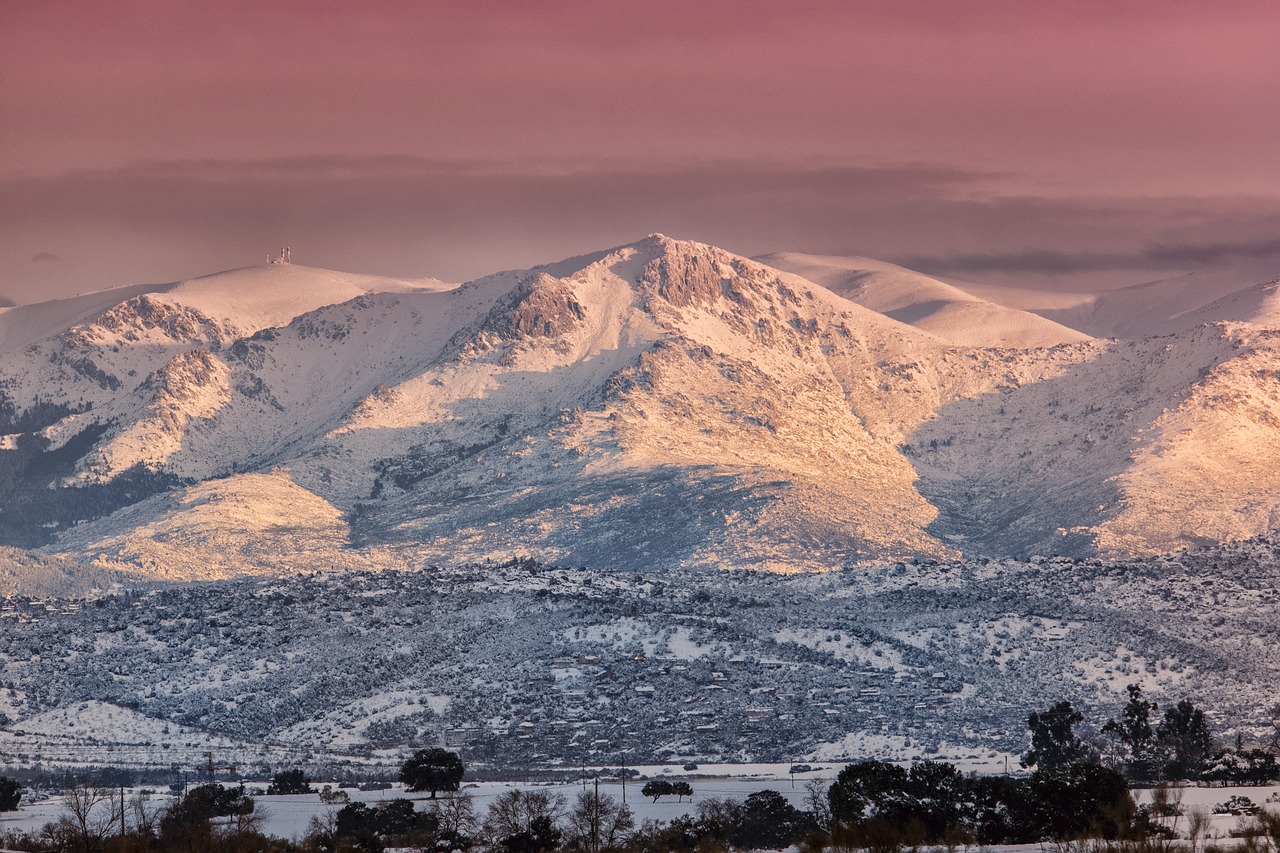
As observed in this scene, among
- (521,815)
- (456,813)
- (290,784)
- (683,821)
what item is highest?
(290,784)

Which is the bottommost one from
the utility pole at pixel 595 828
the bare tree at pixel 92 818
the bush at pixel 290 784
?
the utility pole at pixel 595 828

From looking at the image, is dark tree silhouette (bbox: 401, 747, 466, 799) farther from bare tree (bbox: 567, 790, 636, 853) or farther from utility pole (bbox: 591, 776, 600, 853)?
utility pole (bbox: 591, 776, 600, 853)

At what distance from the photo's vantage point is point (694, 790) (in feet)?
602

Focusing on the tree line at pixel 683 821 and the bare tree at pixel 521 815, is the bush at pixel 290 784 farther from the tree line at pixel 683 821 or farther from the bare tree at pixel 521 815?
the bare tree at pixel 521 815

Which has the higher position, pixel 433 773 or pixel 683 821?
pixel 433 773

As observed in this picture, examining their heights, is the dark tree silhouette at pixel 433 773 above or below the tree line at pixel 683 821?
above

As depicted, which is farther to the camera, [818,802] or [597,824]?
[818,802]

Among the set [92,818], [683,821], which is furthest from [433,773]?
[683,821]

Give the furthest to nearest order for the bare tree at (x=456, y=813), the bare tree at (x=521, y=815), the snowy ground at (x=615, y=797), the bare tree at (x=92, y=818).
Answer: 1. the snowy ground at (x=615, y=797)
2. the bare tree at (x=456, y=813)
3. the bare tree at (x=521, y=815)
4. the bare tree at (x=92, y=818)

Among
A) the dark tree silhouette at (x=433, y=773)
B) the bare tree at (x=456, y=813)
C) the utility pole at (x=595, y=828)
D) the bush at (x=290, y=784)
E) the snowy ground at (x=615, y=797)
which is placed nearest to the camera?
the utility pole at (x=595, y=828)

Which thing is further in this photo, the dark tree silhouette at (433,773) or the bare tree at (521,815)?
the dark tree silhouette at (433,773)

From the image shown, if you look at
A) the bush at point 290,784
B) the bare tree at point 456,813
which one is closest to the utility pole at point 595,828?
the bare tree at point 456,813

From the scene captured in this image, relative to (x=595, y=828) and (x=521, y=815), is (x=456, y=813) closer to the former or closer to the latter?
(x=521, y=815)

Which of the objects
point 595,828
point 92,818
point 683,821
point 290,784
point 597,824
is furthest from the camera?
point 290,784
